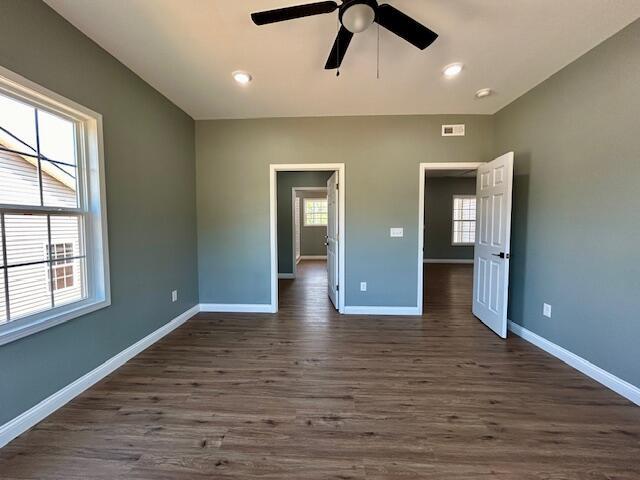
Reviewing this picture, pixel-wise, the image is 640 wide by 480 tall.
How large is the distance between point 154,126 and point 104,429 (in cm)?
266

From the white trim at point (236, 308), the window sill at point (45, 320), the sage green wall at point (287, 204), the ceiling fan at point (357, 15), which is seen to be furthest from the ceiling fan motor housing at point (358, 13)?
the sage green wall at point (287, 204)

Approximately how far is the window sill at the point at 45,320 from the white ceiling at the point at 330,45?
202 centimetres

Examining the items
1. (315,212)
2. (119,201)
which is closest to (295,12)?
(119,201)

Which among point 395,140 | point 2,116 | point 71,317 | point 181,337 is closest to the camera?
point 2,116

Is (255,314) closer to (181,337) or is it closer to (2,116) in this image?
(181,337)

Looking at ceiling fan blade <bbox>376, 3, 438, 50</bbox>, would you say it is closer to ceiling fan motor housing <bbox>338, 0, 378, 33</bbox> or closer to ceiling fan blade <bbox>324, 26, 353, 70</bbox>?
ceiling fan motor housing <bbox>338, 0, 378, 33</bbox>

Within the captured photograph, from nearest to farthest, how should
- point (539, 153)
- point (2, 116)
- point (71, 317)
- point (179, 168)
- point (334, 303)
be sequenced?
1. point (2, 116)
2. point (71, 317)
3. point (539, 153)
4. point (179, 168)
5. point (334, 303)

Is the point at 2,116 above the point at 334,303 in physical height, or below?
above

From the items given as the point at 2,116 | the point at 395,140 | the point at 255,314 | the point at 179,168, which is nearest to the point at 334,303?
the point at 255,314

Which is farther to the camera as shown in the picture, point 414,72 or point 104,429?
point 414,72

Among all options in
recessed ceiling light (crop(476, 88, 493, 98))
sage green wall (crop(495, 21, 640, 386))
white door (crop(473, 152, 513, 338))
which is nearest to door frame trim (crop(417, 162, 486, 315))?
white door (crop(473, 152, 513, 338))

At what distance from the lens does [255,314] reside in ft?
12.3

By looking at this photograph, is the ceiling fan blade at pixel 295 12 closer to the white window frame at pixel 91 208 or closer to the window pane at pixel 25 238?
the white window frame at pixel 91 208

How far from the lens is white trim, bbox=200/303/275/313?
12.5ft
